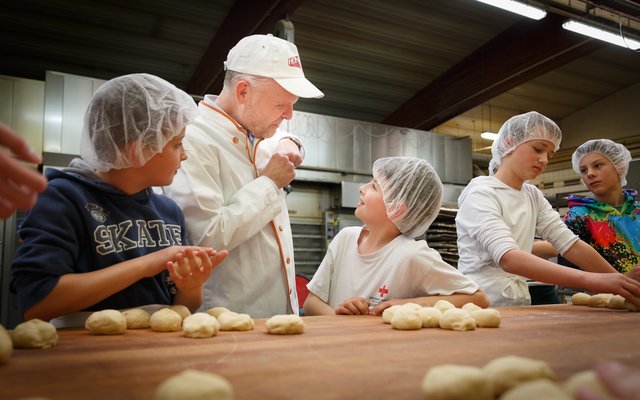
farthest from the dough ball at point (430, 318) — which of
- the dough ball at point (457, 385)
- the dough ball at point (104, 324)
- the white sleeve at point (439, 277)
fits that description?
the dough ball at point (104, 324)

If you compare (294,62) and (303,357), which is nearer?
(303,357)

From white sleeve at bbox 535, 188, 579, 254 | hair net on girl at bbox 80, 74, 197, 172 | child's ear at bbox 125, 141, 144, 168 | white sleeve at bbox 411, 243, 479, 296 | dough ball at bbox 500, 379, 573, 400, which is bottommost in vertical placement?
dough ball at bbox 500, 379, 573, 400

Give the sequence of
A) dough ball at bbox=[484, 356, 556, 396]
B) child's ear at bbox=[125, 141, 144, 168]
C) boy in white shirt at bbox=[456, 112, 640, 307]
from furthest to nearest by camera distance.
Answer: boy in white shirt at bbox=[456, 112, 640, 307]
child's ear at bbox=[125, 141, 144, 168]
dough ball at bbox=[484, 356, 556, 396]

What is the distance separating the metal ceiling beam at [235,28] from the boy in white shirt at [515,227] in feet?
11.7

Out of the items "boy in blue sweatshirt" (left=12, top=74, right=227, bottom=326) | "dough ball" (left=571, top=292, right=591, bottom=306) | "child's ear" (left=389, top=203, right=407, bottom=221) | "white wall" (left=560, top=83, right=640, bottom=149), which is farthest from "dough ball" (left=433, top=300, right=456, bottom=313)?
"white wall" (left=560, top=83, right=640, bottom=149)

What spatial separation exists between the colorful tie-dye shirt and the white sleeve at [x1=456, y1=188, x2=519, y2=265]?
3.14ft

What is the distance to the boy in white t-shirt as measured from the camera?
1875 mm

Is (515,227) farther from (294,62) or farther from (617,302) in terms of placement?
(294,62)

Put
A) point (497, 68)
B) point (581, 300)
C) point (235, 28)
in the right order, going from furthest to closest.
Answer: point (497, 68) < point (235, 28) < point (581, 300)

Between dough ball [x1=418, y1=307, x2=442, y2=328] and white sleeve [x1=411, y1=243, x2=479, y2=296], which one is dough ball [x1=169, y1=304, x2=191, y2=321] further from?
white sleeve [x1=411, y1=243, x2=479, y2=296]

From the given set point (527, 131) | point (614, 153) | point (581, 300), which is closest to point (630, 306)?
point (581, 300)

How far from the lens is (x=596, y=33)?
4977 mm

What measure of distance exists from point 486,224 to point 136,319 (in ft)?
5.05

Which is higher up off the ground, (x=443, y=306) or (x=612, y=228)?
(x=612, y=228)
